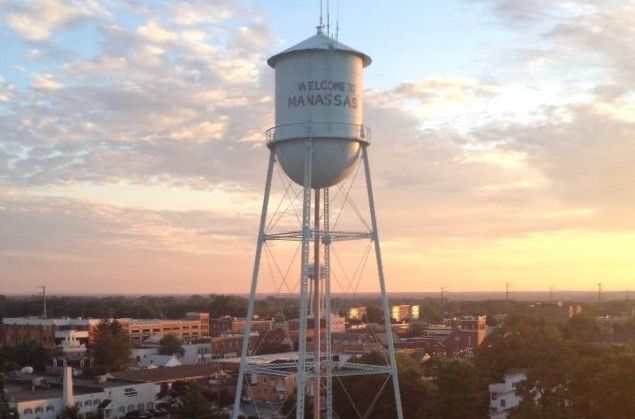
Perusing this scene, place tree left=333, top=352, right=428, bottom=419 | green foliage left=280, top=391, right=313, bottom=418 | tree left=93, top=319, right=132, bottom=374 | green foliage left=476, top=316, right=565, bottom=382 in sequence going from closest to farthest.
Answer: tree left=333, top=352, right=428, bottom=419 < green foliage left=280, top=391, right=313, bottom=418 < green foliage left=476, top=316, right=565, bottom=382 < tree left=93, top=319, right=132, bottom=374

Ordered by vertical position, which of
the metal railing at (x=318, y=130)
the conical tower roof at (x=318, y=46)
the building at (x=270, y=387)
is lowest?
the building at (x=270, y=387)

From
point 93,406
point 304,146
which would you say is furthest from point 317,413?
point 93,406

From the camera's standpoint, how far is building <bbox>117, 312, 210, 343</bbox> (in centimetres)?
7762

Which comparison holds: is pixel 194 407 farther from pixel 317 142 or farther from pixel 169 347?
pixel 169 347

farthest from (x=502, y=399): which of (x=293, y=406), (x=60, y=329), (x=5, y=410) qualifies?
(x=60, y=329)

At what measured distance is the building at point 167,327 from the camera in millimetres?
77625

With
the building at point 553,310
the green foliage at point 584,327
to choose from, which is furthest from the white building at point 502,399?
the building at point 553,310

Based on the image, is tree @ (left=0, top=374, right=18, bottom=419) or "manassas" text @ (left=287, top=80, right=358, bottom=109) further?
tree @ (left=0, top=374, right=18, bottom=419)

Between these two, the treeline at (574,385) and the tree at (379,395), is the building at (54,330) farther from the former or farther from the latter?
the treeline at (574,385)

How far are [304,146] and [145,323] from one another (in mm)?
64817

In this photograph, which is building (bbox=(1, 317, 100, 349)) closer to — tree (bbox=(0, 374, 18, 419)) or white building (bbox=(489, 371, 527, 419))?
tree (bbox=(0, 374, 18, 419))

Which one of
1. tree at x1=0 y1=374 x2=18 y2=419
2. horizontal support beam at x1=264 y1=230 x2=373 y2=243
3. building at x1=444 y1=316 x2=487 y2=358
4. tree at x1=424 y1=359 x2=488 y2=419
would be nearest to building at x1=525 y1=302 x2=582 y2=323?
building at x1=444 y1=316 x2=487 y2=358

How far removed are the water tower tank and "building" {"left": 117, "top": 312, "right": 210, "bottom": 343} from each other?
57.8 meters

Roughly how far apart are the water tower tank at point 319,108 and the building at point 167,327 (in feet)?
190
